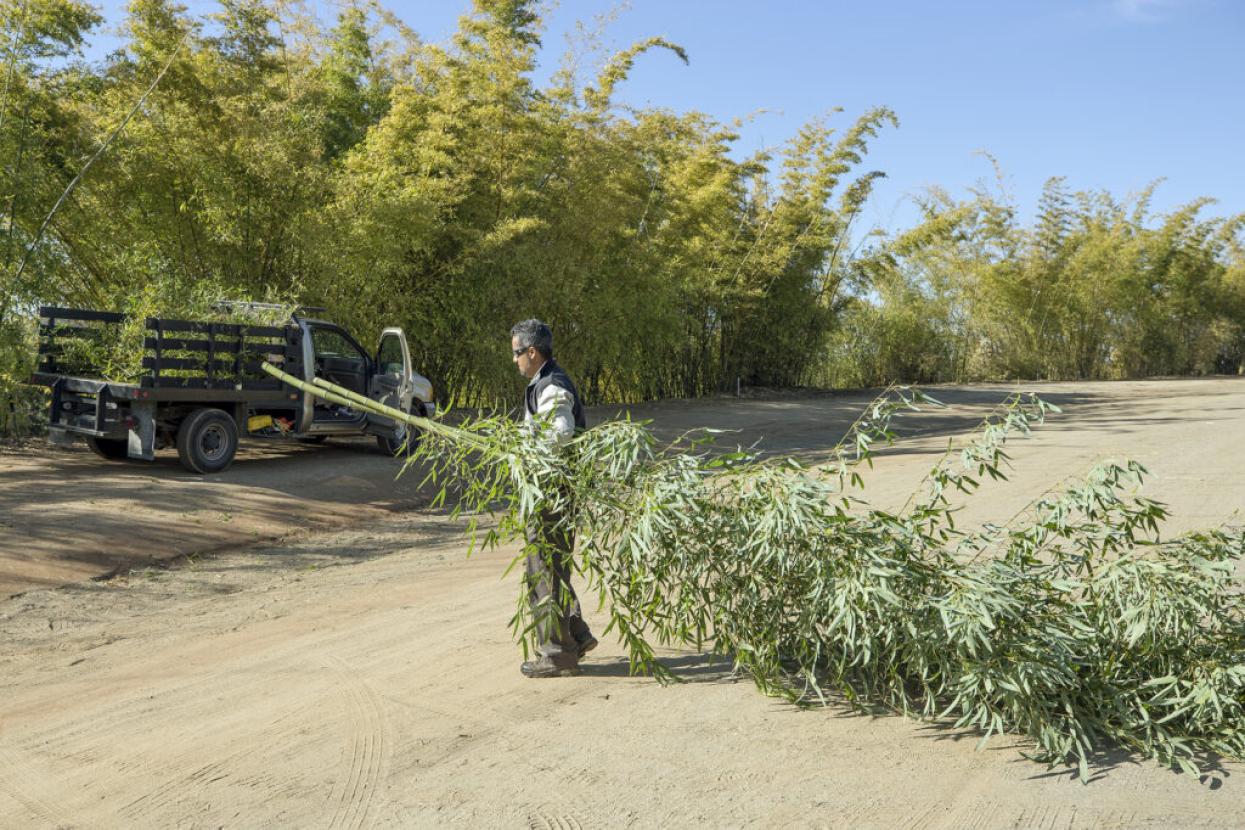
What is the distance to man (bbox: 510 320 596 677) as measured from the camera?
4.12m

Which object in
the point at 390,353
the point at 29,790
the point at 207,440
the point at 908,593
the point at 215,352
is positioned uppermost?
the point at 390,353

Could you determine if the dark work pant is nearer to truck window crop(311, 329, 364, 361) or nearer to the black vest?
the black vest

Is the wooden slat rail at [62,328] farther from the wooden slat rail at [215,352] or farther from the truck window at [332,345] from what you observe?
the truck window at [332,345]

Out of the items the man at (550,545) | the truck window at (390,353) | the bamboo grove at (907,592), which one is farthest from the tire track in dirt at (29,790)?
the truck window at (390,353)

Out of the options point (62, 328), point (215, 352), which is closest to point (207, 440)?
point (215, 352)

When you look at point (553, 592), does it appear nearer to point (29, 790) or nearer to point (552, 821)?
point (552, 821)

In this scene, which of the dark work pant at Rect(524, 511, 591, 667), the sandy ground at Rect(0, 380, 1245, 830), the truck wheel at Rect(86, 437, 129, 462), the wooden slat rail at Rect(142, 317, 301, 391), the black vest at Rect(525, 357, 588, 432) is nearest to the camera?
the sandy ground at Rect(0, 380, 1245, 830)

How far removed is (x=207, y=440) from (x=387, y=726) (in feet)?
21.4

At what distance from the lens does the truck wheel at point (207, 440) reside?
30.1 feet

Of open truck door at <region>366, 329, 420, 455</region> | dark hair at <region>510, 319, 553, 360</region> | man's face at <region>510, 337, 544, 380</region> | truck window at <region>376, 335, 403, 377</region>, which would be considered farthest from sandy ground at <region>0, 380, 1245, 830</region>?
truck window at <region>376, 335, 403, 377</region>

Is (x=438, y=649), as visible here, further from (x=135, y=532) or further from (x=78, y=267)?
(x=78, y=267)

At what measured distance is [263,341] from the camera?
32.2ft

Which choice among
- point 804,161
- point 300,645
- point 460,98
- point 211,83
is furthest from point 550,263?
point 300,645

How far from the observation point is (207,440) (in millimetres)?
9492
